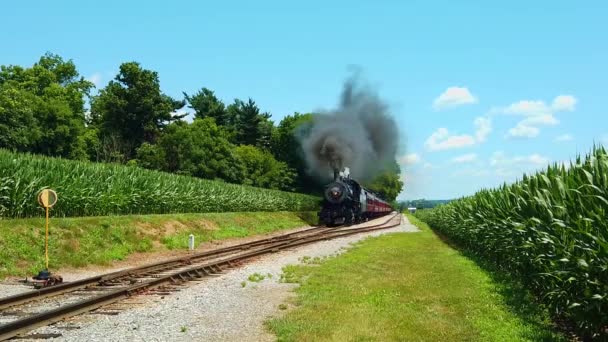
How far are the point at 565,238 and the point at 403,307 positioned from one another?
2.94 m

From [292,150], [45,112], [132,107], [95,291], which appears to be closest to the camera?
[95,291]

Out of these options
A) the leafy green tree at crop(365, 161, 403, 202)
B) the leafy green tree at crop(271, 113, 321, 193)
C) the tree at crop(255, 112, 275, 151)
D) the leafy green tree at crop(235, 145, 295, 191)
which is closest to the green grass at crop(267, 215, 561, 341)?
the leafy green tree at crop(235, 145, 295, 191)

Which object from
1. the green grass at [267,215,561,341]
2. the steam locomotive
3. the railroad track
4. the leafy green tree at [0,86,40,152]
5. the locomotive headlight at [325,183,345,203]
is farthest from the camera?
the leafy green tree at [0,86,40,152]

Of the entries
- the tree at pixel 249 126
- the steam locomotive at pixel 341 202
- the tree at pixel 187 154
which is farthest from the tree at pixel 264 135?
the steam locomotive at pixel 341 202

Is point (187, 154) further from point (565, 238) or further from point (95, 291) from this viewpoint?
point (565, 238)

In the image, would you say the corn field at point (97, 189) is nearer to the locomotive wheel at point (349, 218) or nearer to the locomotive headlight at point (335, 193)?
the locomotive headlight at point (335, 193)

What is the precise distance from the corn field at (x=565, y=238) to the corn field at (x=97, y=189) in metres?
14.8

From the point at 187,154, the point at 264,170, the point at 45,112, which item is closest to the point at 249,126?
the point at 264,170

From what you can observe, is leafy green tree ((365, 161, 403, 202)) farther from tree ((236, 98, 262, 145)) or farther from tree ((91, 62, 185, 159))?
tree ((91, 62, 185, 159))

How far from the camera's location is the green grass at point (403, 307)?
795 cm

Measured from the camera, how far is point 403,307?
9.84 meters

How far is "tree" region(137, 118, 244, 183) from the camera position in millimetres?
53031

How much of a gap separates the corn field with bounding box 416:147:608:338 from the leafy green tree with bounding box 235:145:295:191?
173ft

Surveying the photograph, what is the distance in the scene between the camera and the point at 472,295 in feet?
37.3
